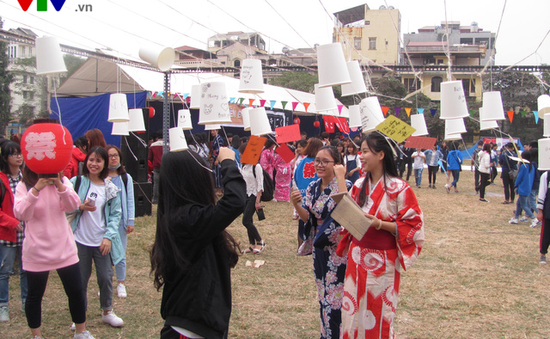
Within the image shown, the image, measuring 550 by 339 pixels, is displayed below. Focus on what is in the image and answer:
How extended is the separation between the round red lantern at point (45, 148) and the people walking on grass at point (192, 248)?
3.58ft

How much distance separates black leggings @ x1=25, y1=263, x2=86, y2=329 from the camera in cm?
326

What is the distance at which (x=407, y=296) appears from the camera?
4992mm

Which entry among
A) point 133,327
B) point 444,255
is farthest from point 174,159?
point 444,255

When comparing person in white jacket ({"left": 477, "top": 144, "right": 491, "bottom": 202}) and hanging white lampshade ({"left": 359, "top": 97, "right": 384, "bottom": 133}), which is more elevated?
hanging white lampshade ({"left": 359, "top": 97, "right": 384, "bottom": 133})

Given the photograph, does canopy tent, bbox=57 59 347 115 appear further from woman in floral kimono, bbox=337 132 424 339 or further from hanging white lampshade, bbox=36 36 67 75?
woman in floral kimono, bbox=337 132 424 339

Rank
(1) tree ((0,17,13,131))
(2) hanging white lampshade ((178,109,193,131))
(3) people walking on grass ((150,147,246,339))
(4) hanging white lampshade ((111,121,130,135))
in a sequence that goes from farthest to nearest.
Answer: (1) tree ((0,17,13,131)), (4) hanging white lampshade ((111,121,130,135)), (2) hanging white lampshade ((178,109,193,131)), (3) people walking on grass ((150,147,246,339))

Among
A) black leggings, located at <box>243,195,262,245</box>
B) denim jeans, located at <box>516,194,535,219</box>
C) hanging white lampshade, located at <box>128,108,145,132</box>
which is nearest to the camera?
black leggings, located at <box>243,195,262,245</box>

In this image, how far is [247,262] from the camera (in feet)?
20.3

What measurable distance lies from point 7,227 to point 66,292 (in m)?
1.13

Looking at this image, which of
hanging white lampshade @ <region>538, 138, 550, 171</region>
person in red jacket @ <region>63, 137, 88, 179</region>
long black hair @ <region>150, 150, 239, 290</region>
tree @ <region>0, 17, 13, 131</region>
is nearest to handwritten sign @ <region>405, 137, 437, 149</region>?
hanging white lampshade @ <region>538, 138, 550, 171</region>

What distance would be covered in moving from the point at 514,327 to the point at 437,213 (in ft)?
22.8

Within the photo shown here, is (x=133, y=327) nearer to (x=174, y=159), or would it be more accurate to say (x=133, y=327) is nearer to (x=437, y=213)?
(x=174, y=159)

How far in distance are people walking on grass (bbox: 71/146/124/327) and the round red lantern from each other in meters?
0.81

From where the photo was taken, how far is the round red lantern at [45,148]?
9.36ft
